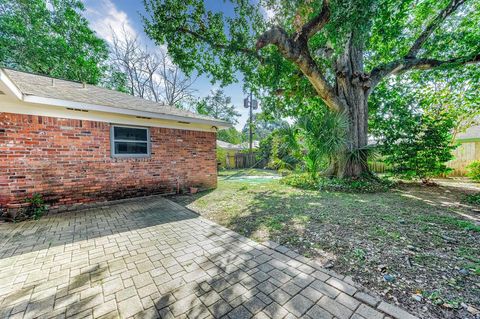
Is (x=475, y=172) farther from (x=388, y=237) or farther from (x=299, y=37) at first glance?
(x=299, y=37)

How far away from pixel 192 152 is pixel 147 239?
4.14 metres

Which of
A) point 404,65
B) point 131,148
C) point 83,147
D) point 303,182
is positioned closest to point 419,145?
point 404,65

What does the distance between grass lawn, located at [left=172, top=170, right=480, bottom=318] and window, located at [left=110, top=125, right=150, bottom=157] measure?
7.28 feet

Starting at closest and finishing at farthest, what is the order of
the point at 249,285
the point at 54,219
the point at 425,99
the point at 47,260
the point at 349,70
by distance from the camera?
the point at 249,285 → the point at 47,260 → the point at 54,219 → the point at 349,70 → the point at 425,99

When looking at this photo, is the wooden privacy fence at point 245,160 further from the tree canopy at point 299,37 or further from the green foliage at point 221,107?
the tree canopy at point 299,37

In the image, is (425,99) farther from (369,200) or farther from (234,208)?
(234,208)

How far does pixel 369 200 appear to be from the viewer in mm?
5109

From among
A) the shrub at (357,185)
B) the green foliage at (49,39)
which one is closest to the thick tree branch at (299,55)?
the shrub at (357,185)

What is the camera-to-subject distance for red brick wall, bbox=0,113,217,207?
13.1ft

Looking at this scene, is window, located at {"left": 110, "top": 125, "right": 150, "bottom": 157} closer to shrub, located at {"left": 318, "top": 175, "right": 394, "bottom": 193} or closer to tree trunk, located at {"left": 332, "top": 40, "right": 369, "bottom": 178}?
shrub, located at {"left": 318, "top": 175, "right": 394, "bottom": 193}

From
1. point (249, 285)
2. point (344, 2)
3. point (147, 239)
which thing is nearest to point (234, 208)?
point (147, 239)

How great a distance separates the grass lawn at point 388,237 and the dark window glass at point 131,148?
7.20ft

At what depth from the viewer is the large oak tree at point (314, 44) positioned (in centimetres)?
618

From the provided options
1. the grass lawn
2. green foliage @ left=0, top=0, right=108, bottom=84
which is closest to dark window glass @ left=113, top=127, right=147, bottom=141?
the grass lawn
